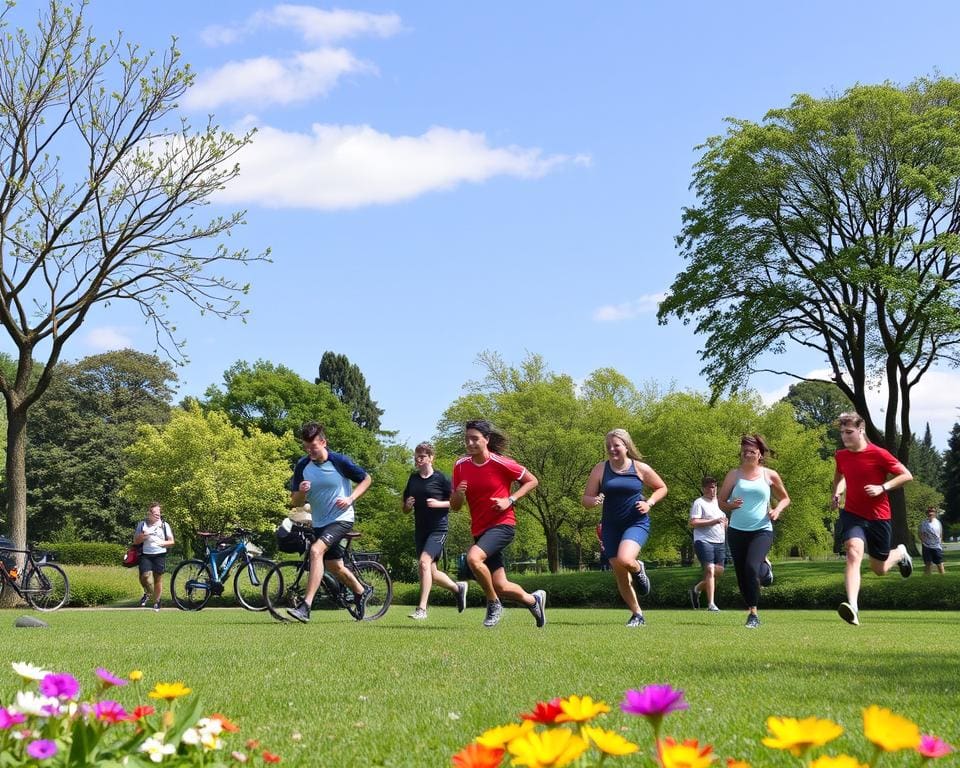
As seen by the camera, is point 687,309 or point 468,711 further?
point 687,309

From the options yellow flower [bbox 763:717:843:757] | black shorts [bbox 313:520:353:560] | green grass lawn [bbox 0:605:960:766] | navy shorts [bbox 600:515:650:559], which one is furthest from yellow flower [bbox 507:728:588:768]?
black shorts [bbox 313:520:353:560]

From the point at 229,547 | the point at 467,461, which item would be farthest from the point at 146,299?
the point at 467,461

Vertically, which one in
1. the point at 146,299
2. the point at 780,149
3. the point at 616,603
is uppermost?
the point at 780,149

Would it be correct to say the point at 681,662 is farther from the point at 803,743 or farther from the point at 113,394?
the point at 113,394

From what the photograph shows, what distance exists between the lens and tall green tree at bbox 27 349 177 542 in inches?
2375

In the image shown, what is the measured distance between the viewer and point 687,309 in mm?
31781

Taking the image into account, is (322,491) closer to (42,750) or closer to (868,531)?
(868,531)

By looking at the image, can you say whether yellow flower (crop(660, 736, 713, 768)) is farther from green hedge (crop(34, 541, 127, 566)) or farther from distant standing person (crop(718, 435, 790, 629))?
green hedge (crop(34, 541, 127, 566))

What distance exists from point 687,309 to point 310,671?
27.2m

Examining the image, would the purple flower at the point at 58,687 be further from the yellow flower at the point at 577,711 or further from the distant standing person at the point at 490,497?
the distant standing person at the point at 490,497

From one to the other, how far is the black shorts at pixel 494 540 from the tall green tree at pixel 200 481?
122ft

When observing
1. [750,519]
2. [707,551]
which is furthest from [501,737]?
[707,551]

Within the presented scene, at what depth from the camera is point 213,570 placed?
1878cm

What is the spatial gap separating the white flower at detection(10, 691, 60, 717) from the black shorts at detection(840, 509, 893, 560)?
9786mm
